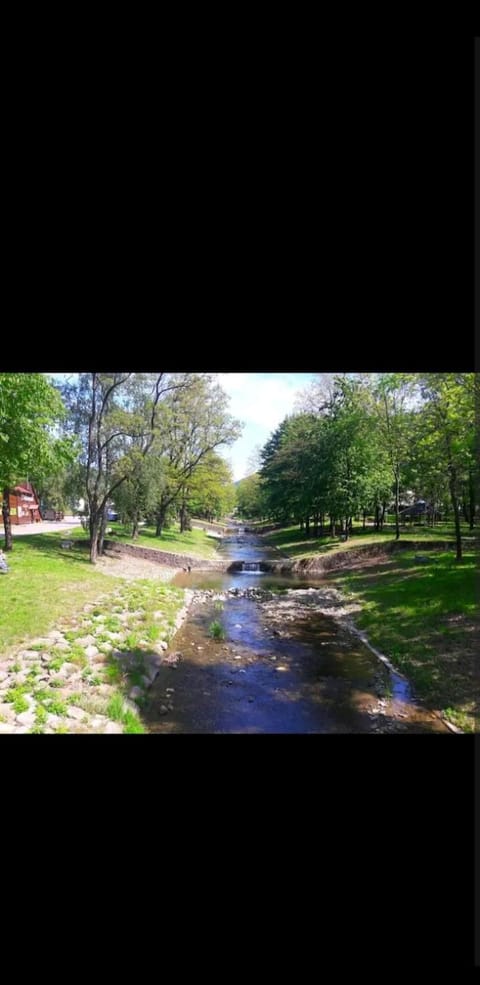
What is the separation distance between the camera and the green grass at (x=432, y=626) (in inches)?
179

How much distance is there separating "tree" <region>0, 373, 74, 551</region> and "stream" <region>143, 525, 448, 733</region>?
4.59m

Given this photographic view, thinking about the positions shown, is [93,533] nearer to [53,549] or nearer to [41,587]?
[53,549]

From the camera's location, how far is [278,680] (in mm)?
5348

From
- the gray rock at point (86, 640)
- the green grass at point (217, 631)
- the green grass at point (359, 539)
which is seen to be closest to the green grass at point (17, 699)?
the gray rock at point (86, 640)

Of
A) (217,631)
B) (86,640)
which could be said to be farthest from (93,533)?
(86,640)

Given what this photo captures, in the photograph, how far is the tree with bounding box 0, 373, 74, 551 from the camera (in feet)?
26.3

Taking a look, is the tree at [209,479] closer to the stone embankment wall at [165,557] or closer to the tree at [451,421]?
the stone embankment wall at [165,557]

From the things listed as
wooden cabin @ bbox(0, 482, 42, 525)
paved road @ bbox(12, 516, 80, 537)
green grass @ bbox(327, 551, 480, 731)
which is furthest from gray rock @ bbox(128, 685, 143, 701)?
wooden cabin @ bbox(0, 482, 42, 525)

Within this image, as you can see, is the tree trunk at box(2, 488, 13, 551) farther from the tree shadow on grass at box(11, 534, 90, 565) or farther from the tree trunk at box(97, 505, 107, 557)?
the tree trunk at box(97, 505, 107, 557)

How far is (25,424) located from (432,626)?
8186mm

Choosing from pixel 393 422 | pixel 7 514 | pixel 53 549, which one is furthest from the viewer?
pixel 393 422

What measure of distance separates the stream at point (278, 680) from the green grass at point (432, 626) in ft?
0.89
